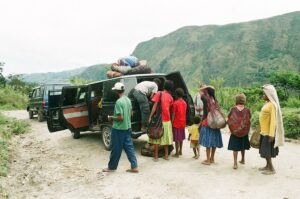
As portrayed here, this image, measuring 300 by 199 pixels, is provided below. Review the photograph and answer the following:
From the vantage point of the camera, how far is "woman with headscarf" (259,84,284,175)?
22.6 ft

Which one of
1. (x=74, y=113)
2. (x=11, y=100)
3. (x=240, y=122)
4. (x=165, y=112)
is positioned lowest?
(x=11, y=100)

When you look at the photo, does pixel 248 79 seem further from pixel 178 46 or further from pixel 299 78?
pixel 178 46

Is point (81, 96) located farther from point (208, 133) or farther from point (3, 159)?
point (208, 133)

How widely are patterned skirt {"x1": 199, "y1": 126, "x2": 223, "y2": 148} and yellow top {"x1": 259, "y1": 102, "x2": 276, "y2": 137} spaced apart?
103 cm

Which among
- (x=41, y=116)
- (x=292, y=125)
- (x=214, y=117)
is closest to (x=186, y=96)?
(x=214, y=117)

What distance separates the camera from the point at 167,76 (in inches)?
374

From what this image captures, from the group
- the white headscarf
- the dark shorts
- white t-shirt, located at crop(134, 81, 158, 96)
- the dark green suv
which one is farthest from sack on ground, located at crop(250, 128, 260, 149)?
the dark green suv

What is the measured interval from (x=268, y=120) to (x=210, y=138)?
1.34 meters

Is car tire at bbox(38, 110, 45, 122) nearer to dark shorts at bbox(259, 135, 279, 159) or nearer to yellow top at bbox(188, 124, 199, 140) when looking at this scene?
yellow top at bbox(188, 124, 199, 140)

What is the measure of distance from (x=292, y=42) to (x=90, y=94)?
112 meters

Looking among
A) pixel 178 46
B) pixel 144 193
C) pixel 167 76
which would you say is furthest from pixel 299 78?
pixel 178 46

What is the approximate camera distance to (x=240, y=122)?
7414 mm

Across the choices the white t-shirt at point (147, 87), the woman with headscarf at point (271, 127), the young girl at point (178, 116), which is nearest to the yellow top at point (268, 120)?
the woman with headscarf at point (271, 127)

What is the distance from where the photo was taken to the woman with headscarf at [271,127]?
22.6 ft
